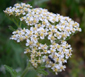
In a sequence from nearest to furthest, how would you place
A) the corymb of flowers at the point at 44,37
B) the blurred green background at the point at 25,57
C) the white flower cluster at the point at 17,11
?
the corymb of flowers at the point at 44,37 < the white flower cluster at the point at 17,11 < the blurred green background at the point at 25,57

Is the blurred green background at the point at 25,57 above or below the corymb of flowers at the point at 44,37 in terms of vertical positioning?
above

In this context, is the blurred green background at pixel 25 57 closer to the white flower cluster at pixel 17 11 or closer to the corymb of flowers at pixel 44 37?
the white flower cluster at pixel 17 11

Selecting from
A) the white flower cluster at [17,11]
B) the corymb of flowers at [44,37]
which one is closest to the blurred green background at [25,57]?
the white flower cluster at [17,11]

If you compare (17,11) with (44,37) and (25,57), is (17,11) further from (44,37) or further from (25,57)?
(25,57)

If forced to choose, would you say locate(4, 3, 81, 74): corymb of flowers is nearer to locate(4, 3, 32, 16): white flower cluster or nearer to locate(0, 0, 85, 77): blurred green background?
locate(4, 3, 32, 16): white flower cluster

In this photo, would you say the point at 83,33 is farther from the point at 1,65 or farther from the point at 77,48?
the point at 1,65

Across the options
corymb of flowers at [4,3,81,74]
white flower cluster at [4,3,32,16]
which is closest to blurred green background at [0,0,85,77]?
white flower cluster at [4,3,32,16]
